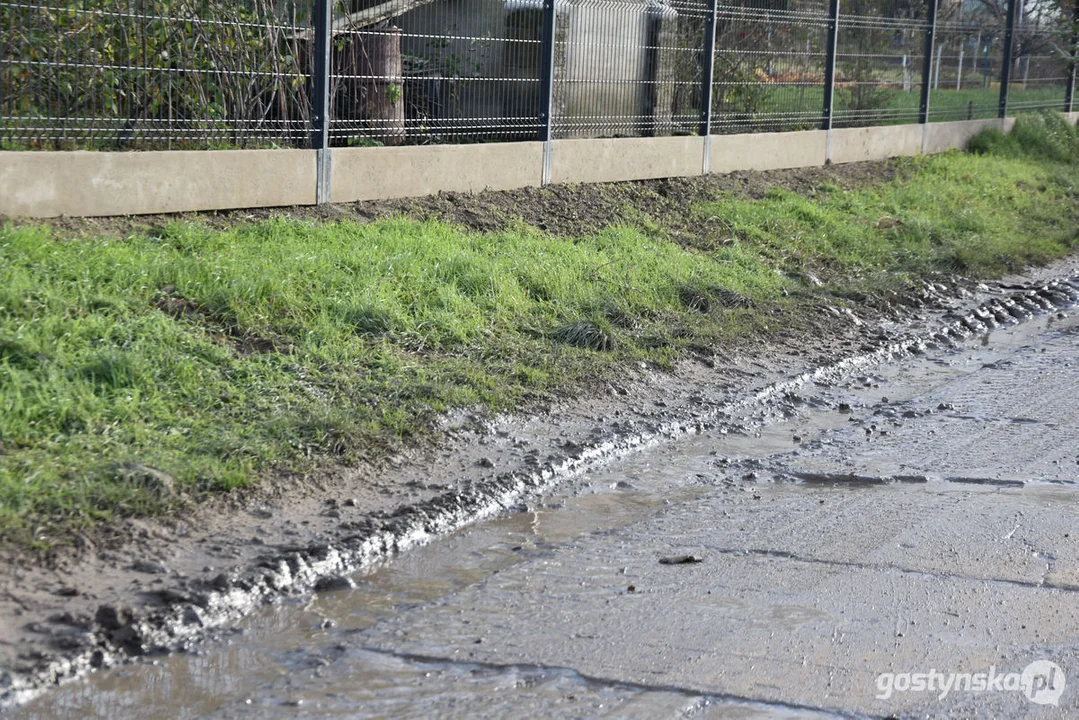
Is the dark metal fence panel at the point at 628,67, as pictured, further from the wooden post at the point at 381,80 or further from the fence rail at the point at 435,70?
the wooden post at the point at 381,80

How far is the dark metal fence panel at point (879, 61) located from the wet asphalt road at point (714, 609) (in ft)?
35.2

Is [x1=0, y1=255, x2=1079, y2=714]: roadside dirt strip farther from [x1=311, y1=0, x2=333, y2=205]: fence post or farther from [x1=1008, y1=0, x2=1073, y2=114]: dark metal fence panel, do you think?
[x1=1008, y1=0, x2=1073, y2=114]: dark metal fence panel

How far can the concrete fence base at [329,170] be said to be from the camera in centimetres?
741

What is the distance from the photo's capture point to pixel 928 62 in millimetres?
18250

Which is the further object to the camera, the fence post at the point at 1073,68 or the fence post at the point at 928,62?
the fence post at the point at 1073,68

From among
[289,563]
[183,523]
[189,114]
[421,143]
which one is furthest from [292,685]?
[421,143]

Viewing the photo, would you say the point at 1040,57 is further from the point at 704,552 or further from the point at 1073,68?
the point at 704,552

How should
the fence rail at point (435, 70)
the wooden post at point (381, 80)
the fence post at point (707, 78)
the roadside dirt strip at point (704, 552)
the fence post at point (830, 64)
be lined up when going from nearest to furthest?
the roadside dirt strip at point (704, 552) → the fence rail at point (435, 70) → the wooden post at point (381, 80) → the fence post at point (707, 78) → the fence post at point (830, 64)

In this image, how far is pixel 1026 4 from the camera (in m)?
22.6

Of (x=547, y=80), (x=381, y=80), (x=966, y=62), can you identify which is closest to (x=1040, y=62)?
(x=966, y=62)

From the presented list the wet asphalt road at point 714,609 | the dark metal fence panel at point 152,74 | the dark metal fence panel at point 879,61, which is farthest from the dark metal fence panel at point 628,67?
the wet asphalt road at point 714,609

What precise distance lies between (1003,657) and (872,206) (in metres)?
9.91

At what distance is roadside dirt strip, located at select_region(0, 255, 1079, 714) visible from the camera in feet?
12.4

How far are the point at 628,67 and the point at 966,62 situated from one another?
32.4ft
